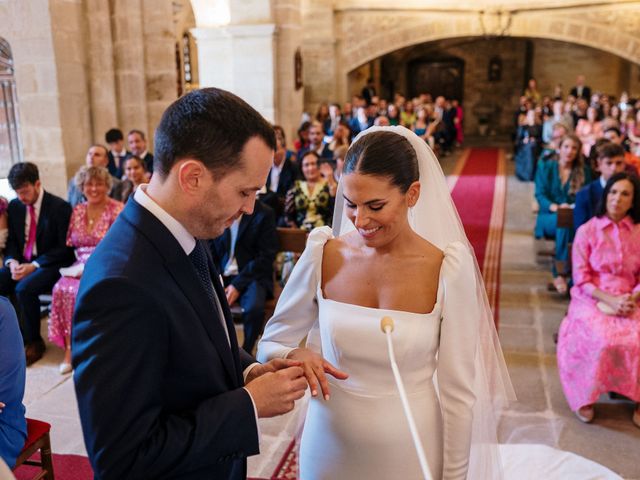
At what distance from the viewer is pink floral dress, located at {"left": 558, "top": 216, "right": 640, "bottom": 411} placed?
3604 millimetres

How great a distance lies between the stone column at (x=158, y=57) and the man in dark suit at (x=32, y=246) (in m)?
2.86

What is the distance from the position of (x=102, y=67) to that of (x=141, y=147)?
1.05 m

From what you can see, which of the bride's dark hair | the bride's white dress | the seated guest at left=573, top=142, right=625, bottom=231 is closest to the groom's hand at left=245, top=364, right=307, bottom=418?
the bride's white dress

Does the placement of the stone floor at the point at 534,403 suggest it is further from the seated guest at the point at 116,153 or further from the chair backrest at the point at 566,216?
the seated guest at the point at 116,153

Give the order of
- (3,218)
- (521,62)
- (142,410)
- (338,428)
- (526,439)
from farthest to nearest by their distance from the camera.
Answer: (521,62), (3,218), (526,439), (338,428), (142,410)

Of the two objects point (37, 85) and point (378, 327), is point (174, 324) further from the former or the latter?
point (37, 85)

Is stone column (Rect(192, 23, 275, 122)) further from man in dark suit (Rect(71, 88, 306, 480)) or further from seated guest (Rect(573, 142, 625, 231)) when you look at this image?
man in dark suit (Rect(71, 88, 306, 480))

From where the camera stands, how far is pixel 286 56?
35.1 feet

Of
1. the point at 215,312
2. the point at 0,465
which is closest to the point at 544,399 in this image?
the point at 215,312

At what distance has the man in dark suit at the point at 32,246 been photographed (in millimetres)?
4719

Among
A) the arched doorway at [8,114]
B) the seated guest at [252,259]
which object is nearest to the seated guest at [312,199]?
the seated guest at [252,259]

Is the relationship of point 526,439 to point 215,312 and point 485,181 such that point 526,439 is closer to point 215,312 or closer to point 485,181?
point 215,312

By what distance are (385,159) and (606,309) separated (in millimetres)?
2539

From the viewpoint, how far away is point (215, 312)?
1402 millimetres
